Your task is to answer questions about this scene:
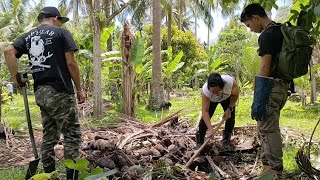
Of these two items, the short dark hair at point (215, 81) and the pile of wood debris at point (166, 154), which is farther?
the short dark hair at point (215, 81)

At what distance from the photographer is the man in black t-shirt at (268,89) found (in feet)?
11.7

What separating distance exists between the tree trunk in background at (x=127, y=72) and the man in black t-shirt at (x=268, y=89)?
517 centimetres

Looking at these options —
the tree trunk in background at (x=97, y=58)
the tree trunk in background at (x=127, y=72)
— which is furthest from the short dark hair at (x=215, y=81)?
the tree trunk in background at (x=97, y=58)

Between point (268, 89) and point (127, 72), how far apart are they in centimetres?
549

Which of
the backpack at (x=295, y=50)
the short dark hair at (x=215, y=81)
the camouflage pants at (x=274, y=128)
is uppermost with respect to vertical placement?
the backpack at (x=295, y=50)

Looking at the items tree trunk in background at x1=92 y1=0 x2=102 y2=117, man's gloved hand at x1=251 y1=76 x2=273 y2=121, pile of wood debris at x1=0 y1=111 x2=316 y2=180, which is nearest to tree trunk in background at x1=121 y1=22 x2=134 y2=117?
tree trunk in background at x1=92 y1=0 x2=102 y2=117

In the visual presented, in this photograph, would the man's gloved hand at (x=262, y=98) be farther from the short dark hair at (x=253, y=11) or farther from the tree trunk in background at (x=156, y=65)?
the tree trunk in background at (x=156, y=65)

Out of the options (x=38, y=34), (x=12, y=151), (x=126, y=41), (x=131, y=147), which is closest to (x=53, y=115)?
(x=38, y=34)

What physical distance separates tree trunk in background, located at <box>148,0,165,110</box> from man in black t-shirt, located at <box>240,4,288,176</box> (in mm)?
8960

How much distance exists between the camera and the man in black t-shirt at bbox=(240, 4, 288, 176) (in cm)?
357

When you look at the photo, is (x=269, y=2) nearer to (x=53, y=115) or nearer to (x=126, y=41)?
(x=53, y=115)

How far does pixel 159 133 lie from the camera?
18.8 feet

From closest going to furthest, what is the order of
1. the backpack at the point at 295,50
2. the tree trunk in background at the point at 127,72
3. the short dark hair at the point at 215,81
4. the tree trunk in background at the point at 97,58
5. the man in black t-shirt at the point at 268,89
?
the backpack at the point at 295,50
the man in black t-shirt at the point at 268,89
the short dark hair at the point at 215,81
the tree trunk in background at the point at 127,72
the tree trunk in background at the point at 97,58

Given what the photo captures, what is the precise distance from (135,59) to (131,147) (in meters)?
4.34
